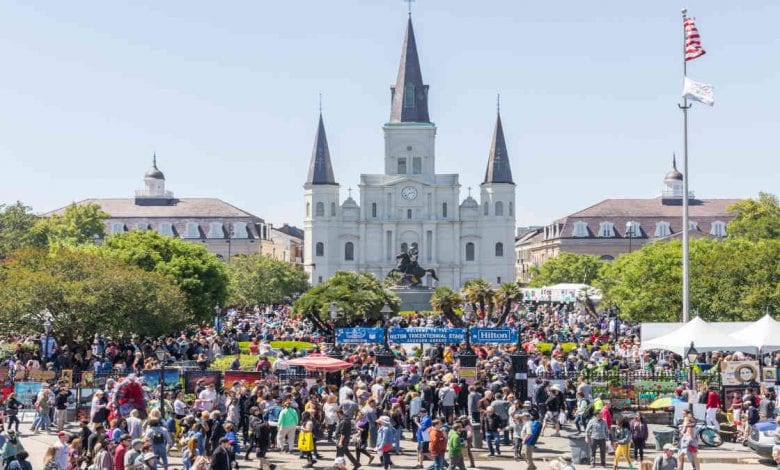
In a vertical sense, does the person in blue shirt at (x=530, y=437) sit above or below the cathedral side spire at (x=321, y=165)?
below

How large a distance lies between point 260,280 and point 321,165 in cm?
3019

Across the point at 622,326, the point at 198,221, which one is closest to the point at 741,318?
the point at 622,326

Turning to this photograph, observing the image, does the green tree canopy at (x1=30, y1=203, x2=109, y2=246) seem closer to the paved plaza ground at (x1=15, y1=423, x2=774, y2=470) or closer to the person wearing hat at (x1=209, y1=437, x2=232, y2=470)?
the paved plaza ground at (x1=15, y1=423, x2=774, y2=470)

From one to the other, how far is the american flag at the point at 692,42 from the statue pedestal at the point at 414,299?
42.7 meters

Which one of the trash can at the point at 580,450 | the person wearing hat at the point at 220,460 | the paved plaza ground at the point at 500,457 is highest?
the person wearing hat at the point at 220,460

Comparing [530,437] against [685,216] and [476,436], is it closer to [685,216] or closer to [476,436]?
[476,436]

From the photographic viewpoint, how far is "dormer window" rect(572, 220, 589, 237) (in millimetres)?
127250

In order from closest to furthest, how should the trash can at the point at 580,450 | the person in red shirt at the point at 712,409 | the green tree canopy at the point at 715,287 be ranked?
the trash can at the point at 580,450 → the person in red shirt at the point at 712,409 → the green tree canopy at the point at 715,287

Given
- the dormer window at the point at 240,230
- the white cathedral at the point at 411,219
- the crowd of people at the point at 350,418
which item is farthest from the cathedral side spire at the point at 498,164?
the crowd of people at the point at 350,418

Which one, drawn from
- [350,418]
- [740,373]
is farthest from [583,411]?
[350,418]

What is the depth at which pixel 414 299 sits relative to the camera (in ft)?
240

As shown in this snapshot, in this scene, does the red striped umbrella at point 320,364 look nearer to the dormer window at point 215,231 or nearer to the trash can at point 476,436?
the trash can at point 476,436

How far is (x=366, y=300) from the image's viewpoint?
5128 cm

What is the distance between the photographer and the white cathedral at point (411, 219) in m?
119
